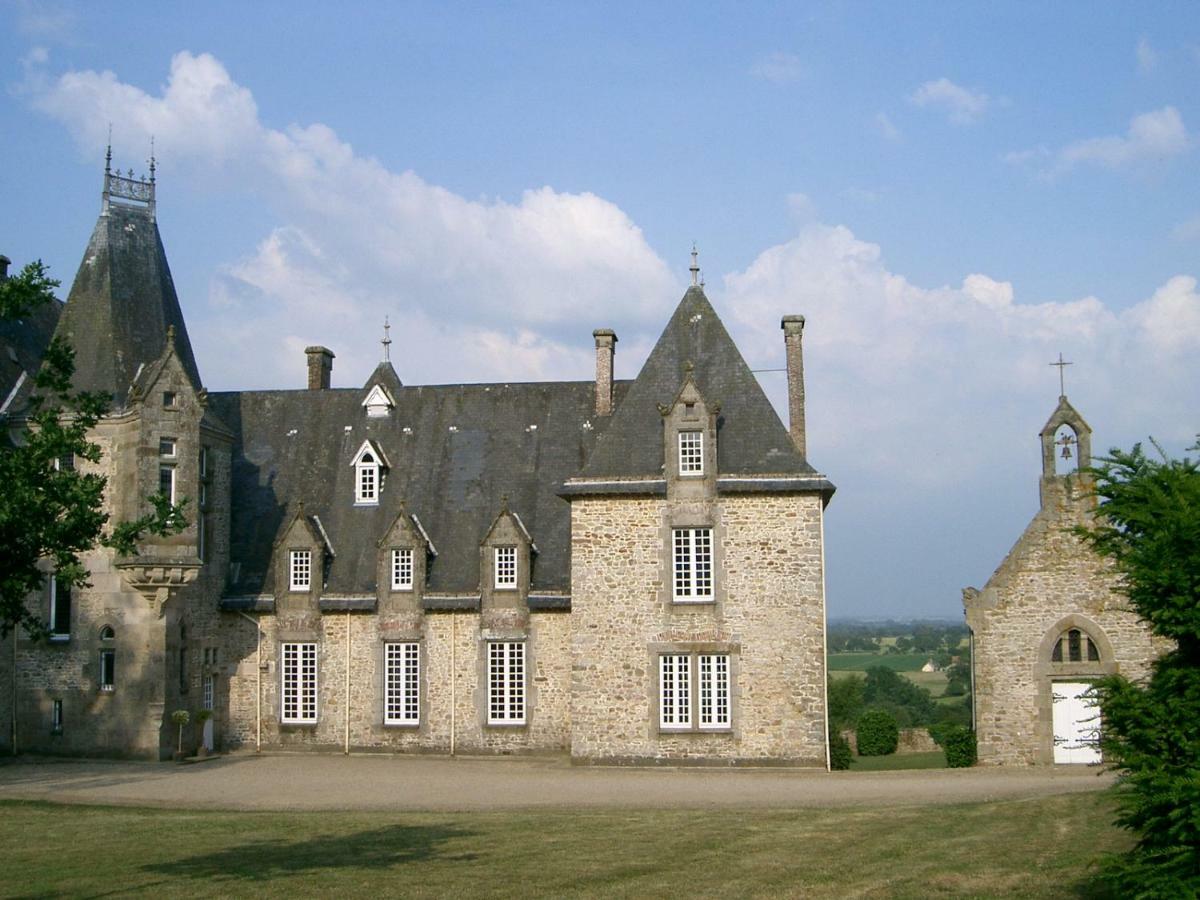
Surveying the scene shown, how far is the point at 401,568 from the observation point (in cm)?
3466

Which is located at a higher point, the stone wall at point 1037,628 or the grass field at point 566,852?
the stone wall at point 1037,628

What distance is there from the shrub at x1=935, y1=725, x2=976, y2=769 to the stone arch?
1551 millimetres

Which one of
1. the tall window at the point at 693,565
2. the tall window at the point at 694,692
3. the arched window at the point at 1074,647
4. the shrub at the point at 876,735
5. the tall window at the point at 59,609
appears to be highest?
the tall window at the point at 693,565

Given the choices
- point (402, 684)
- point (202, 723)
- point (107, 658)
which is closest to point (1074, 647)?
point (402, 684)

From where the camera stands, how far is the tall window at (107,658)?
1277 inches

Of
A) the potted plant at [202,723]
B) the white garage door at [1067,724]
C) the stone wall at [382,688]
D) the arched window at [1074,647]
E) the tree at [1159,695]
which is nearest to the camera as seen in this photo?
the tree at [1159,695]

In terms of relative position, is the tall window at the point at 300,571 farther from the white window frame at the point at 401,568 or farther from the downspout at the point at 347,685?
the white window frame at the point at 401,568

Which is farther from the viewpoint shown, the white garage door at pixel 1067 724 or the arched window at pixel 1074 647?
the arched window at pixel 1074 647

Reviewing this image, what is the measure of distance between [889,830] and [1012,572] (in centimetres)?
1298

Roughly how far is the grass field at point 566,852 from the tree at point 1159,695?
126 centimetres

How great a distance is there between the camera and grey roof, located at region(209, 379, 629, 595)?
35.1 meters

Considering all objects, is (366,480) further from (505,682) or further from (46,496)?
(46,496)

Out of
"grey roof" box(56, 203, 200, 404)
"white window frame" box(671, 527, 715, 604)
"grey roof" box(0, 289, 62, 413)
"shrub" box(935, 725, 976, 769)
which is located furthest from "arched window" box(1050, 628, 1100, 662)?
"grey roof" box(0, 289, 62, 413)

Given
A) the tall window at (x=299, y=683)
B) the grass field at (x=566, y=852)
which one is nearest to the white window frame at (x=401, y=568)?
the tall window at (x=299, y=683)
